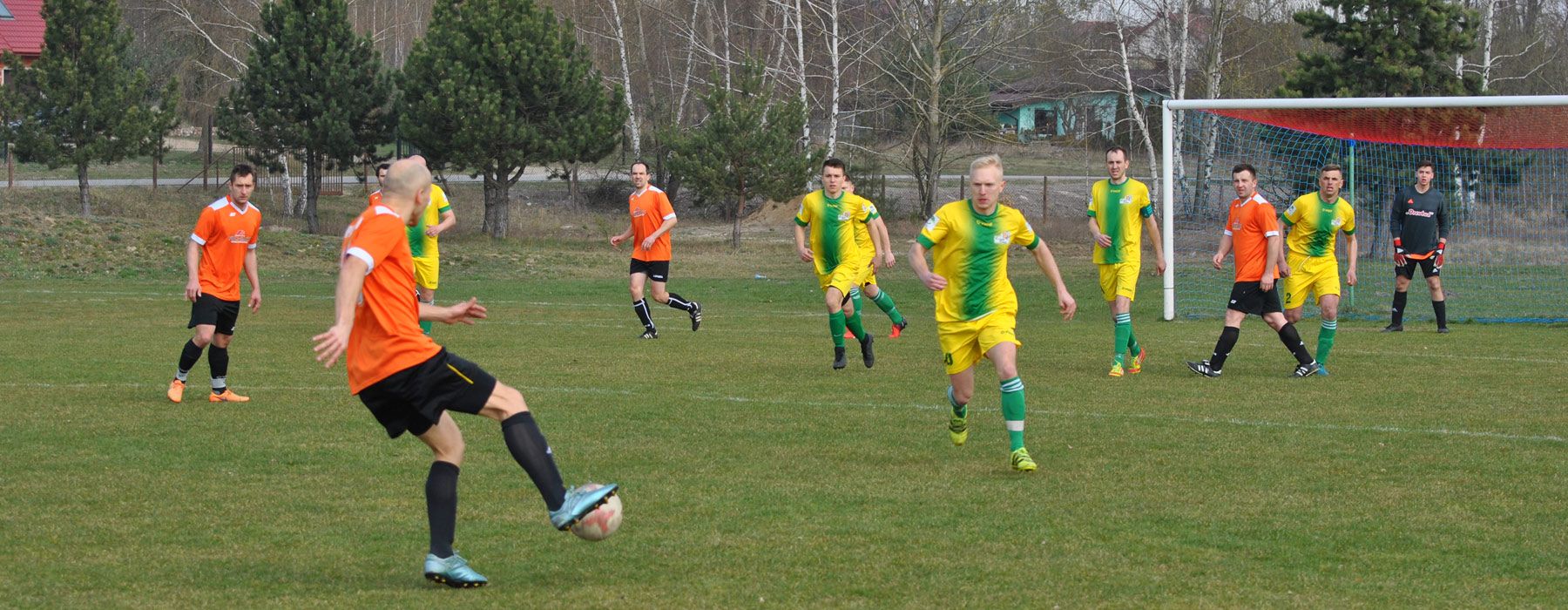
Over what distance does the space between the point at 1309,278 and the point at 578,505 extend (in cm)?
919

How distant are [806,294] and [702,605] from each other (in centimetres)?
1793

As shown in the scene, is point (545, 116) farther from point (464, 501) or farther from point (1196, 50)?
point (464, 501)

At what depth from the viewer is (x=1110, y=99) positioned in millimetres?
47062

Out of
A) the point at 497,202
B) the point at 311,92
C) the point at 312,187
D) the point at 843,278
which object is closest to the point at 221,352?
the point at 843,278

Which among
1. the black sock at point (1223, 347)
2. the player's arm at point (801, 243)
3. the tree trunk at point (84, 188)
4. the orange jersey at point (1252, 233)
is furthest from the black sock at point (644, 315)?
the tree trunk at point (84, 188)

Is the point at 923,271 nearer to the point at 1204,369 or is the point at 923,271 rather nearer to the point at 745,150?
the point at 1204,369

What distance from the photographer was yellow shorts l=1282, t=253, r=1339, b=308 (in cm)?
1286

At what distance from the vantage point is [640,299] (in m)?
16.1

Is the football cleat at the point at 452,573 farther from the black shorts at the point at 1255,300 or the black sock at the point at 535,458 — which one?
the black shorts at the point at 1255,300

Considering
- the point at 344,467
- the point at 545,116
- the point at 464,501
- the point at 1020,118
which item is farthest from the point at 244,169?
the point at 1020,118

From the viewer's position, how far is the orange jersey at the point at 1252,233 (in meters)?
12.4

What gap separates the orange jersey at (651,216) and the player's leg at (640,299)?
0.52 ft

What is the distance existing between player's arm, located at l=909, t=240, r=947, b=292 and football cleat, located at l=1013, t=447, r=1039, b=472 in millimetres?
1015

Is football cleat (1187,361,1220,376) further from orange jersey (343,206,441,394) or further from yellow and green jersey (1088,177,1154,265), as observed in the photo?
orange jersey (343,206,441,394)
